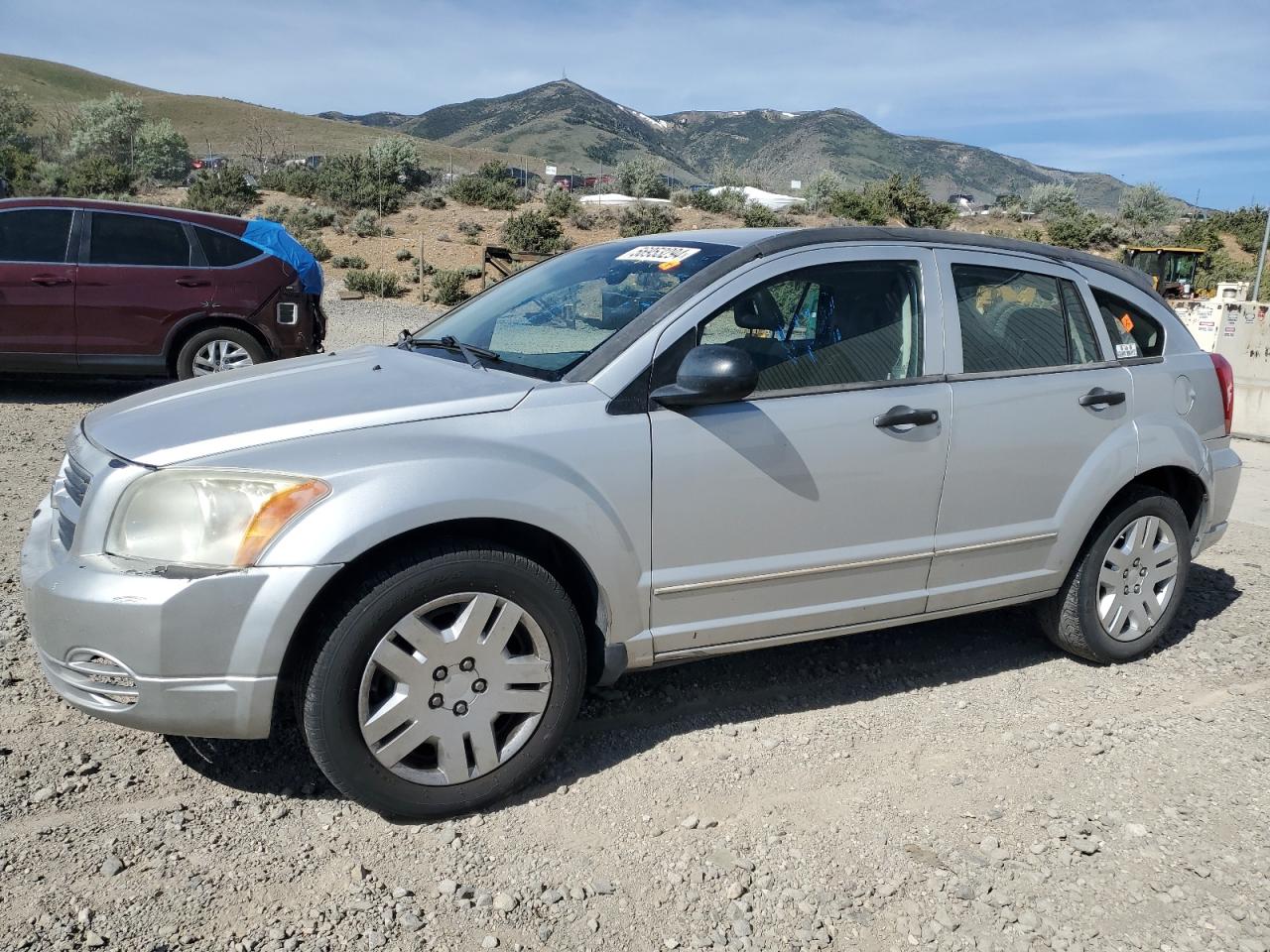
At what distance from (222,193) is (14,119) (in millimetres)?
29685

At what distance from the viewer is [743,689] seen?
4.13 meters

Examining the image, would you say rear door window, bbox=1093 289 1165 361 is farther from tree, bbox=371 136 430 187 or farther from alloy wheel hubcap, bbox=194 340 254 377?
tree, bbox=371 136 430 187

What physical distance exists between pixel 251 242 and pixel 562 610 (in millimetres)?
7472

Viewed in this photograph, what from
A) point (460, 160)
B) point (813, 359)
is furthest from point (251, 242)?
point (460, 160)

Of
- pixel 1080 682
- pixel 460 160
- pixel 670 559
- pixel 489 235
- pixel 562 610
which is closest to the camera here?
pixel 562 610

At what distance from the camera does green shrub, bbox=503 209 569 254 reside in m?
30.0

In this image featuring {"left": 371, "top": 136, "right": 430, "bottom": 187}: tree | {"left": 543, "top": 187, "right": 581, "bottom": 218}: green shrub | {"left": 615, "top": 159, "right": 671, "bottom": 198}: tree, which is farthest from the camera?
{"left": 615, "top": 159, "right": 671, "bottom": 198}: tree

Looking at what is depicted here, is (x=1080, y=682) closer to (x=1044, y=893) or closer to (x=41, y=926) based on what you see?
(x=1044, y=893)

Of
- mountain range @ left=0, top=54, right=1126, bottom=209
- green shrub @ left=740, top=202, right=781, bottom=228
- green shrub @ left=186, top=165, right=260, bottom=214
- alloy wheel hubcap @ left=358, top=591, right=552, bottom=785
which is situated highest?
mountain range @ left=0, top=54, right=1126, bottom=209

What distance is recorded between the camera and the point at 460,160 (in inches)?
3514

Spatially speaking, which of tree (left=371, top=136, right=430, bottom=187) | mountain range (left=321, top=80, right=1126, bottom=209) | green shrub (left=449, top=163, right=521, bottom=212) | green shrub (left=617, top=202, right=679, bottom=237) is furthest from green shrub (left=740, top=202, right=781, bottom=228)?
A: mountain range (left=321, top=80, right=1126, bottom=209)

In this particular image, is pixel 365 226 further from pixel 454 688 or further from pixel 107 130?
pixel 107 130

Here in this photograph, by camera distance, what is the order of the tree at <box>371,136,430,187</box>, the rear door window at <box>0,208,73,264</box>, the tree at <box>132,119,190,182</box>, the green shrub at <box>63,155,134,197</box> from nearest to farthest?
the rear door window at <box>0,208,73,264</box> < the green shrub at <box>63,155,134,197</box> < the tree at <box>371,136,430,187</box> < the tree at <box>132,119,190,182</box>

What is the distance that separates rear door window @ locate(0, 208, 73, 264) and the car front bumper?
23.5ft
